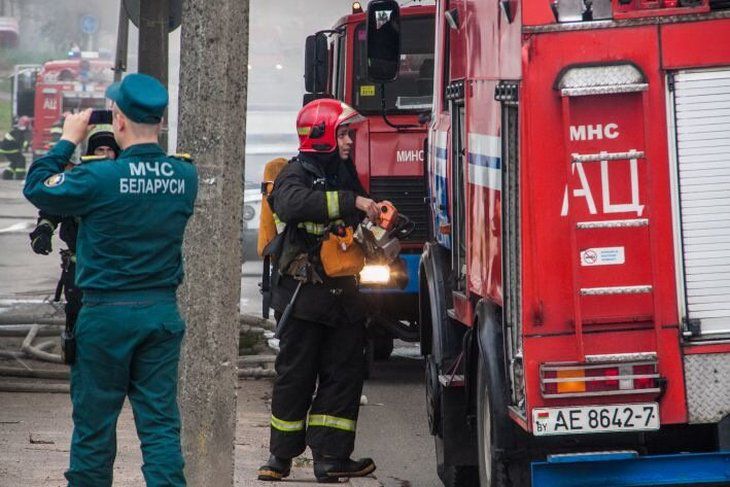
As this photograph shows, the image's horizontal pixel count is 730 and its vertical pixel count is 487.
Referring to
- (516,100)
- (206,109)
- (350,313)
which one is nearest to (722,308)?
(516,100)

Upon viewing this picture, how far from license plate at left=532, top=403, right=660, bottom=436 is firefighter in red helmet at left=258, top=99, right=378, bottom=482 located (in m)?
2.57

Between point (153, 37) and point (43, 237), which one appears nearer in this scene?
point (43, 237)

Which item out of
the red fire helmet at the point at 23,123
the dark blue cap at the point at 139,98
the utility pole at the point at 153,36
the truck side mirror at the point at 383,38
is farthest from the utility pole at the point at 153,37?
the red fire helmet at the point at 23,123

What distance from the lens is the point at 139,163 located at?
18.1 ft

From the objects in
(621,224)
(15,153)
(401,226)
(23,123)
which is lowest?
(621,224)

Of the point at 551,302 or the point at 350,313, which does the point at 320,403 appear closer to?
the point at 350,313

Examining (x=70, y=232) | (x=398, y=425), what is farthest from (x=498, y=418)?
(x=398, y=425)

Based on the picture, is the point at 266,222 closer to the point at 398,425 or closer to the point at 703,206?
the point at 398,425

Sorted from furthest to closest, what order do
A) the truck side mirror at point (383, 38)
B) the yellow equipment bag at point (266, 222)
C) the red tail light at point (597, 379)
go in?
the truck side mirror at point (383, 38) < the yellow equipment bag at point (266, 222) < the red tail light at point (597, 379)

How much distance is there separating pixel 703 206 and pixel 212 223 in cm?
188

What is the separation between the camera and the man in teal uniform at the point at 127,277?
17.9ft

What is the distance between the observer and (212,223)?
19.4ft

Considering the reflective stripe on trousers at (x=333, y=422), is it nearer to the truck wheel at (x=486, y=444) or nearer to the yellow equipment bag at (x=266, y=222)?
the yellow equipment bag at (x=266, y=222)

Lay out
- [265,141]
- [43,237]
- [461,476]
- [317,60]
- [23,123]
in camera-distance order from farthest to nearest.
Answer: [23,123] → [265,141] → [317,60] → [43,237] → [461,476]
